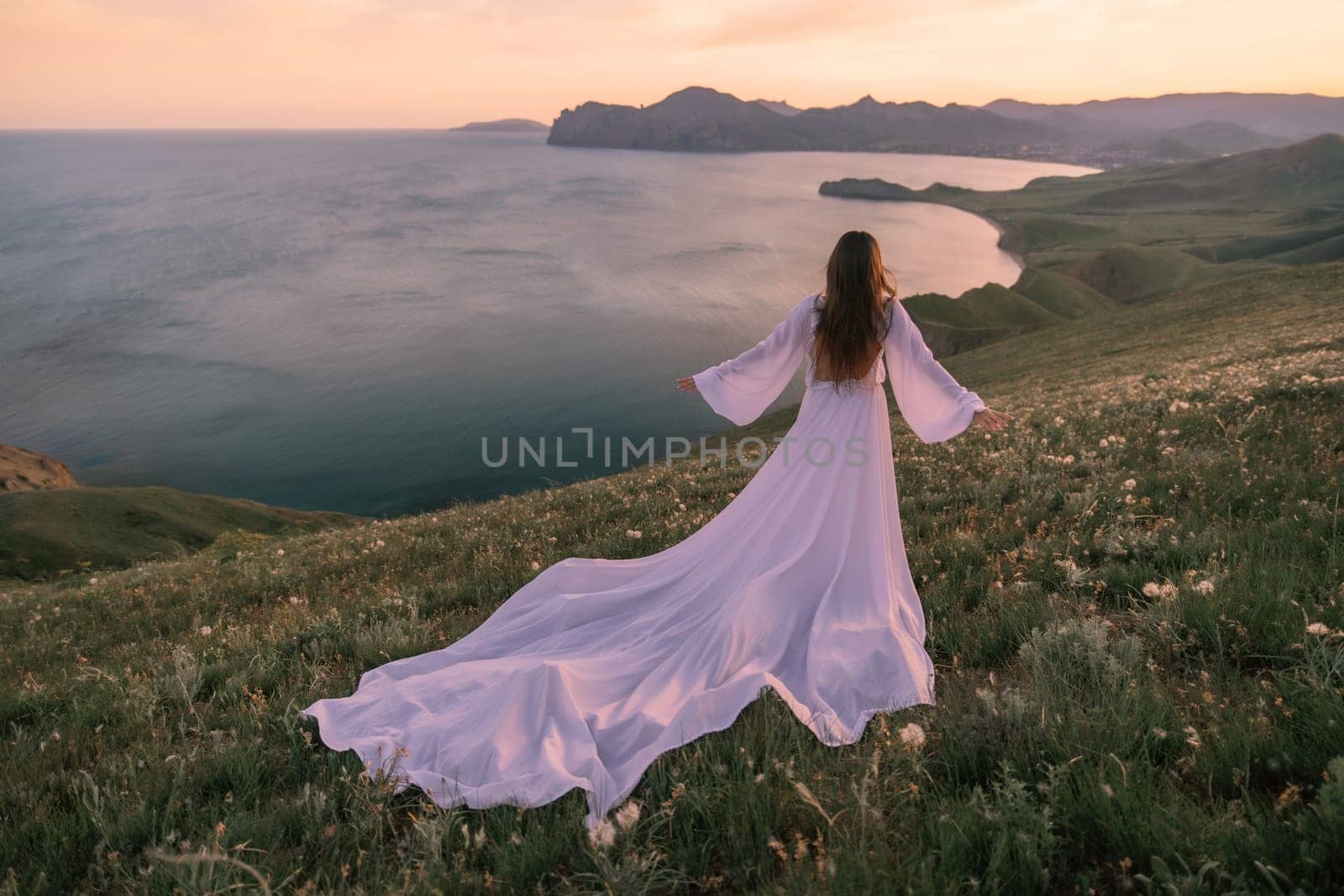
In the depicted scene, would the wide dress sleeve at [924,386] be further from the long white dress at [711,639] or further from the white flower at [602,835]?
the white flower at [602,835]

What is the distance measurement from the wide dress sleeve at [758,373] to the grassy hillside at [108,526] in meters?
28.8

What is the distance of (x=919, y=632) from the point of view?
5.98 m

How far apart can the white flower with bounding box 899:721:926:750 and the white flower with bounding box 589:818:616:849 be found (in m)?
1.65

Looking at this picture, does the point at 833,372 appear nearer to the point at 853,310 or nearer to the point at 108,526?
the point at 853,310

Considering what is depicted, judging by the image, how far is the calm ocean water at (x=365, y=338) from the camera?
64.1 meters

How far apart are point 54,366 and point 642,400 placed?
2718 inches

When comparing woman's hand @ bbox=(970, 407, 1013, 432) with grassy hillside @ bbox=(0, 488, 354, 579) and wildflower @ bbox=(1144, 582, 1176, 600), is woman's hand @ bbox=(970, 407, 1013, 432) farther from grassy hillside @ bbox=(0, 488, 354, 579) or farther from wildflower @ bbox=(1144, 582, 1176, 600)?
grassy hillside @ bbox=(0, 488, 354, 579)

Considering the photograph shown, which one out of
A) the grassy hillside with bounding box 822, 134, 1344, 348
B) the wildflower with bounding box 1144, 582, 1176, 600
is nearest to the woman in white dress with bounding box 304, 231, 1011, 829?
the wildflower with bounding box 1144, 582, 1176, 600

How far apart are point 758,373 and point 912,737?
447cm

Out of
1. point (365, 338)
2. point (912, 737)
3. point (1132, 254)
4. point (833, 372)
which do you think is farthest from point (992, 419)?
point (1132, 254)

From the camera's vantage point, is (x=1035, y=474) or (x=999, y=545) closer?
(x=999, y=545)

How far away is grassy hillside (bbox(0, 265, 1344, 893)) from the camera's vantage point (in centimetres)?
321

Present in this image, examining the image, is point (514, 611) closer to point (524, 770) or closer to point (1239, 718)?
point (524, 770)

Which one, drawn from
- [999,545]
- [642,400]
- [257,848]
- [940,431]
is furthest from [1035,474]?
[642,400]
